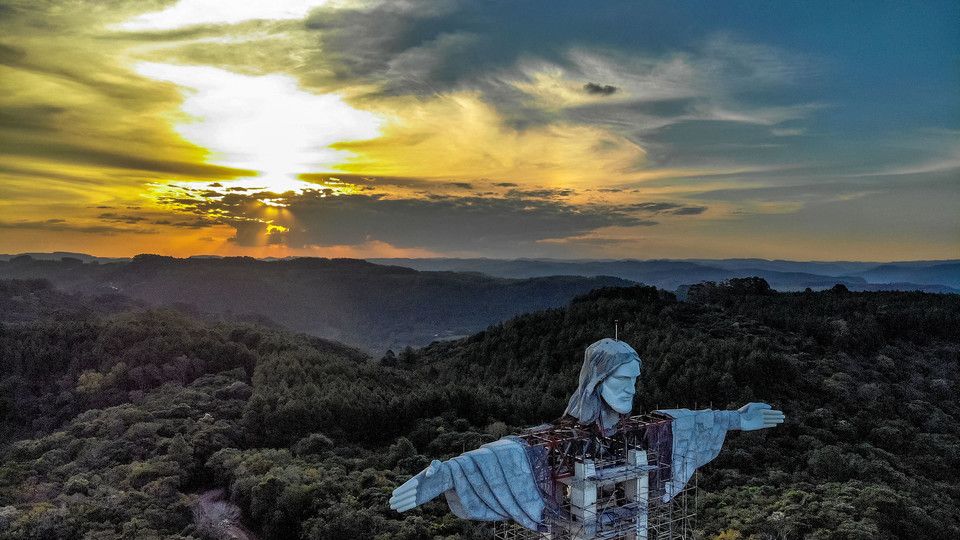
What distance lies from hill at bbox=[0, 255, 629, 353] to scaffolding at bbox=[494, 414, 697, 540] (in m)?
138

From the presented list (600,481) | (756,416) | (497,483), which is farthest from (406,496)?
(756,416)

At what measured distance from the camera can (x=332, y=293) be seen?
193 metres

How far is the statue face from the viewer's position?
17.8m

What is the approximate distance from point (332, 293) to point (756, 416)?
588 feet

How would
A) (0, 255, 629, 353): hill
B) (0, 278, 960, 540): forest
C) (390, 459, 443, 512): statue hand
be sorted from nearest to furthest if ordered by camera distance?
1. (390, 459, 443, 512): statue hand
2. (0, 278, 960, 540): forest
3. (0, 255, 629, 353): hill

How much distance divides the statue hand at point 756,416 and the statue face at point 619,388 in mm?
6476

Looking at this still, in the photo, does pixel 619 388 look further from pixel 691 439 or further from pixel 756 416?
pixel 756 416

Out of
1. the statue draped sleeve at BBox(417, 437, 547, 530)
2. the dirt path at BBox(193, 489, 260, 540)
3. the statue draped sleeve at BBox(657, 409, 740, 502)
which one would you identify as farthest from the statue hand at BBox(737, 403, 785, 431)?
the dirt path at BBox(193, 489, 260, 540)

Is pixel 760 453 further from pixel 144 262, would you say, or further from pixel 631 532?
pixel 144 262

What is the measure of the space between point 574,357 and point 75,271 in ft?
580

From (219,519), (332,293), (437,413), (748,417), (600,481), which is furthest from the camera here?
(332,293)

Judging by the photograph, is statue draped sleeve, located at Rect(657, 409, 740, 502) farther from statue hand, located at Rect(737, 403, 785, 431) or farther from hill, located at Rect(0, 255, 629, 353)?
hill, located at Rect(0, 255, 629, 353)

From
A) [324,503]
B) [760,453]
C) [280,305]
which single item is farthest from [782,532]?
[280,305]

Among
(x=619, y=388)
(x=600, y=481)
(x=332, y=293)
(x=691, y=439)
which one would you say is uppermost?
(x=619, y=388)
